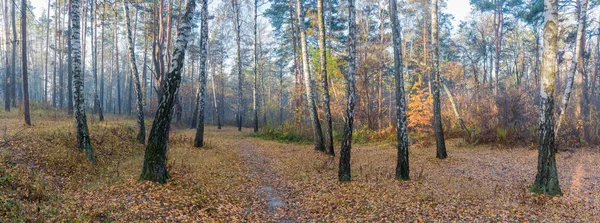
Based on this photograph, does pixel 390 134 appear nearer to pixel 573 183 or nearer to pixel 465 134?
pixel 465 134

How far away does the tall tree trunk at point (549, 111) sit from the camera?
7.02m

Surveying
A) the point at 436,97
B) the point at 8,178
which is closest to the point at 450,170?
the point at 436,97

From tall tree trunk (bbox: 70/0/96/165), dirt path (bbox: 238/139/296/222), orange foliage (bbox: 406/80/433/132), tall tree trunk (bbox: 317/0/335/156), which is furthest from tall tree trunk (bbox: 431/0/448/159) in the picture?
tall tree trunk (bbox: 70/0/96/165)

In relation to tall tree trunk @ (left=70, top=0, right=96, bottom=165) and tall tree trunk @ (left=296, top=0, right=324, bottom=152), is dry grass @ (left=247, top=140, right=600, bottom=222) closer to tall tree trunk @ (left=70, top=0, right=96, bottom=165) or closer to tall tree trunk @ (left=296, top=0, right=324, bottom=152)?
tall tree trunk @ (left=296, top=0, right=324, bottom=152)

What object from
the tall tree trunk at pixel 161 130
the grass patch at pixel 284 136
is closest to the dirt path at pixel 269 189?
the tall tree trunk at pixel 161 130

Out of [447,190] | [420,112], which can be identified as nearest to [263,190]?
[447,190]

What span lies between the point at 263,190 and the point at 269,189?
0.69 feet

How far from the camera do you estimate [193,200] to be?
21.5 ft

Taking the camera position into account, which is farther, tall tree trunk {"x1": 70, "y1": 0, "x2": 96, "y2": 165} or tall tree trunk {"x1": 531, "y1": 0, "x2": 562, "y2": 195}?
tall tree trunk {"x1": 70, "y1": 0, "x2": 96, "y2": 165}

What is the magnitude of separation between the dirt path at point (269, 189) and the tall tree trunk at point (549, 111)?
5.95 metres

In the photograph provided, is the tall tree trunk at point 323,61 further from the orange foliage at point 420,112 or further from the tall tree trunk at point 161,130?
the orange foliage at point 420,112

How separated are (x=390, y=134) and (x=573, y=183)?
11411 mm

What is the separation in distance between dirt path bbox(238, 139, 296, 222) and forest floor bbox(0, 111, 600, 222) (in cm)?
3

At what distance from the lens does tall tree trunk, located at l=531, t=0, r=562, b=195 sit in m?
7.02
